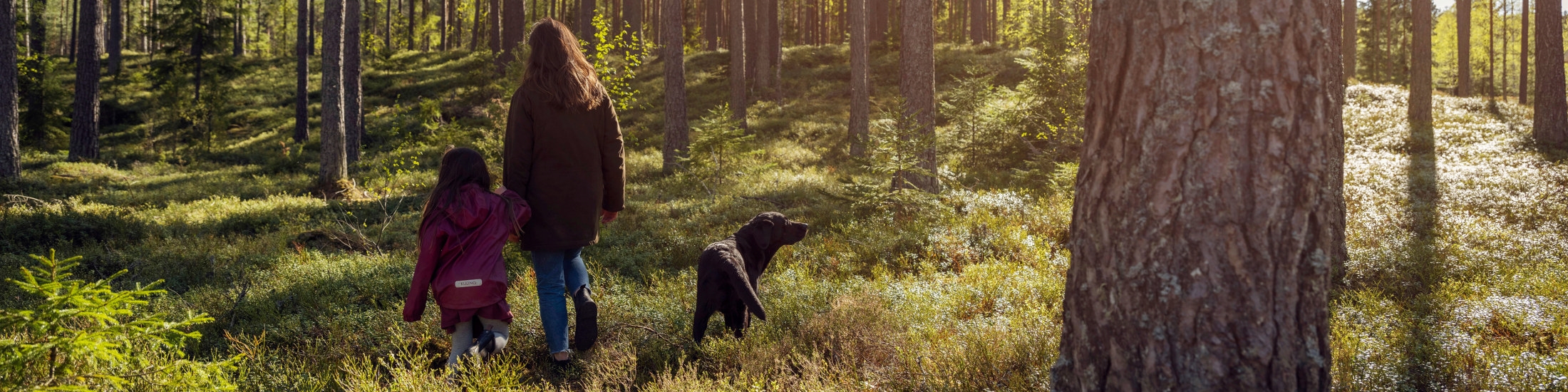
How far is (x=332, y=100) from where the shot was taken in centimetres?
1343

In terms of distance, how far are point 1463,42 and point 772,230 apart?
101 feet

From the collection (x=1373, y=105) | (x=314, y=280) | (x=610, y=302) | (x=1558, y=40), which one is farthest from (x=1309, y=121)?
(x=1373, y=105)

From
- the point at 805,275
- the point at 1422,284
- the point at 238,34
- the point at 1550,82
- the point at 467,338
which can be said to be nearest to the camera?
the point at 467,338

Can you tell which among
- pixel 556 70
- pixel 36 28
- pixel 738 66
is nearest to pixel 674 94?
pixel 738 66

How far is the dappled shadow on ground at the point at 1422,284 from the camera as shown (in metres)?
3.39

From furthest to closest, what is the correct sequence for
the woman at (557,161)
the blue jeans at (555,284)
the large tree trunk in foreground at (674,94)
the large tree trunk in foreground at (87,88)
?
the large tree trunk in foreground at (87,88)
the large tree trunk in foreground at (674,94)
the blue jeans at (555,284)
the woman at (557,161)

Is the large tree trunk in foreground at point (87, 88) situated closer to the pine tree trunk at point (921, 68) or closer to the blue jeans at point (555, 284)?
the pine tree trunk at point (921, 68)

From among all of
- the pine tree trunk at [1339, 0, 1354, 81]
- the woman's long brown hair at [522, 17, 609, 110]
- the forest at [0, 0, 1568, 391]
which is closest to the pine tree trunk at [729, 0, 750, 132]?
the forest at [0, 0, 1568, 391]

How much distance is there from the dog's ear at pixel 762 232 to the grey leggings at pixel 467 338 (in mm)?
1686

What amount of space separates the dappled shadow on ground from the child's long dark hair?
14.6 ft

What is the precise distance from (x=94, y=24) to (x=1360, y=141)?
2978 centimetres

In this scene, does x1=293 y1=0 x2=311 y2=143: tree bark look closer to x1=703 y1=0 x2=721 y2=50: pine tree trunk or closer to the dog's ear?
x1=703 y1=0 x2=721 y2=50: pine tree trunk

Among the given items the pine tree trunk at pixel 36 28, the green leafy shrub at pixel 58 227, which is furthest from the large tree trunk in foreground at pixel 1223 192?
the pine tree trunk at pixel 36 28

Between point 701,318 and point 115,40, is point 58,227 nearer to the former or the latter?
point 701,318
